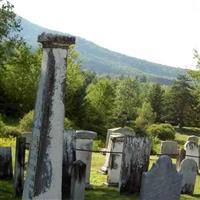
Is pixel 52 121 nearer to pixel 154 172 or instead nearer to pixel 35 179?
pixel 35 179

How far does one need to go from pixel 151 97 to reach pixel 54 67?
239 feet

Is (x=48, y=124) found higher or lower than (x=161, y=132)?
higher

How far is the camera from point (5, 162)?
13445 millimetres

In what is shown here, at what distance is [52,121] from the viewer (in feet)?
22.3

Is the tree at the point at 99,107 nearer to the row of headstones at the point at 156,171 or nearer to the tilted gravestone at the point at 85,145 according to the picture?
the row of headstones at the point at 156,171

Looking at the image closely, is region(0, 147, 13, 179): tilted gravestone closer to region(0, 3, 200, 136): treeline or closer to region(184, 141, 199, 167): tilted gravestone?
region(184, 141, 199, 167): tilted gravestone

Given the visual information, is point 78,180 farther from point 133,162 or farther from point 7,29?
point 7,29

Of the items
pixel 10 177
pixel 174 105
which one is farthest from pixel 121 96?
pixel 10 177

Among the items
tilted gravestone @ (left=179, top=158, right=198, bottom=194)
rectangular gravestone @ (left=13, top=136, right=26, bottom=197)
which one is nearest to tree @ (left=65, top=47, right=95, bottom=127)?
tilted gravestone @ (left=179, top=158, right=198, bottom=194)

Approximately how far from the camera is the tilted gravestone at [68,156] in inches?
464

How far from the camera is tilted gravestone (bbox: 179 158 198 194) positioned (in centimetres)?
1414

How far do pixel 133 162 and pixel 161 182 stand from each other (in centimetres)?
336

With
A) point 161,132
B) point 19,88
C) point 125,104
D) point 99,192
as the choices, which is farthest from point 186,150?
point 125,104

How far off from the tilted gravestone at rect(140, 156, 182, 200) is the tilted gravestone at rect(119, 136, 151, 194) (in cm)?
304
